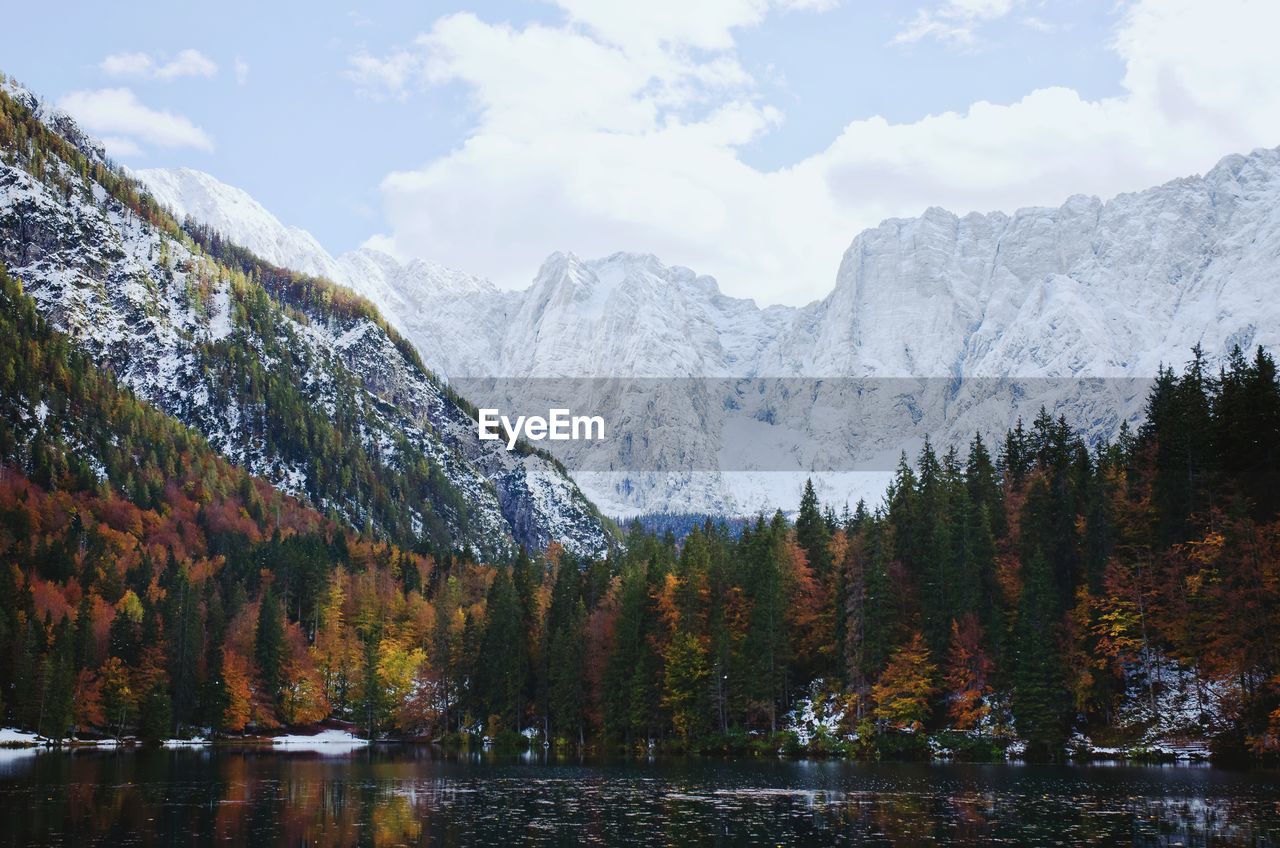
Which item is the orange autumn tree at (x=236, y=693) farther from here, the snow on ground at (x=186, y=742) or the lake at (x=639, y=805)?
the lake at (x=639, y=805)

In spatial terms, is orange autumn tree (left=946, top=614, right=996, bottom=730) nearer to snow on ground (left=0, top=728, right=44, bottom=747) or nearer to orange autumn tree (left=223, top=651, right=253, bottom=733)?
orange autumn tree (left=223, top=651, right=253, bottom=733)

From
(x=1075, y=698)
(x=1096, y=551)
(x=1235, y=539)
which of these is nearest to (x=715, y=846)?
(x=1235, y=539)

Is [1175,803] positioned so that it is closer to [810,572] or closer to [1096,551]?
[1096,551]

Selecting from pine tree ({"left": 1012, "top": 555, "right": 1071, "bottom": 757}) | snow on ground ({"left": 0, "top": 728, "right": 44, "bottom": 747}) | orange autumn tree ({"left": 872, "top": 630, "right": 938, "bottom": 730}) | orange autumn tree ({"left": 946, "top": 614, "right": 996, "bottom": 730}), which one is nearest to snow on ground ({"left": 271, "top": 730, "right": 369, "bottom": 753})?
snow on ground ({"left": 0, "top": 728, "right": 44, "bottom": 747})

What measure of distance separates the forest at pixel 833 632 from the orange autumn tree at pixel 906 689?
0.25 metres

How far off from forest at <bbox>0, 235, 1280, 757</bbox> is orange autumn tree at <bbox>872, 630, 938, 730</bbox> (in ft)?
0.82

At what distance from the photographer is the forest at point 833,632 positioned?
9138 cm

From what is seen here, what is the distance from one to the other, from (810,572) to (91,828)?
305 ft

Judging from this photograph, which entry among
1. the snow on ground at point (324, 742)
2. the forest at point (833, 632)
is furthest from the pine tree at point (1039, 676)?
the snow on ground at point (324, 742)

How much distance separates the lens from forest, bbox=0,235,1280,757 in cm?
9138

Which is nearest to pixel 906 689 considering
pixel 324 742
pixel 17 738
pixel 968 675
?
pixel 968 675

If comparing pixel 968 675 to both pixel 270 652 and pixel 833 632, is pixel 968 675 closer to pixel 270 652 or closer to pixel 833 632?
pixel 833 632

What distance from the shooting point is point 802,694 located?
12438 cm

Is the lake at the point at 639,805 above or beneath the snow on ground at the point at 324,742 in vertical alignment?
above
